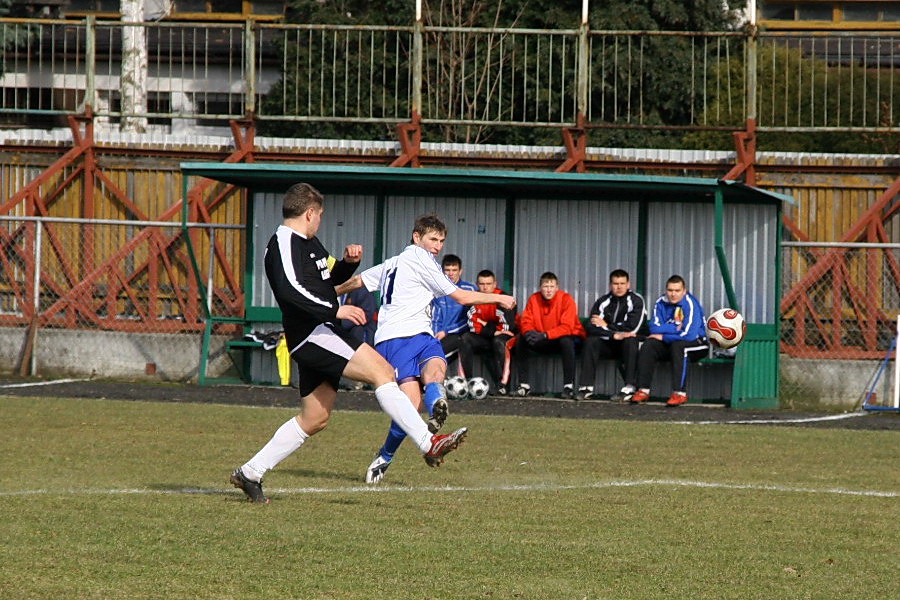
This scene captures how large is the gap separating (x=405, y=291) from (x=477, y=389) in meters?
7.46

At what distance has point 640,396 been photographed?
683 inches

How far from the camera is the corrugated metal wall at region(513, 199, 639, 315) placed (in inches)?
728

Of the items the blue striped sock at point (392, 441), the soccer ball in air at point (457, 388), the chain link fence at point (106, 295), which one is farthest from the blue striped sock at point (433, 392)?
the chain link fence at point (106, 295)

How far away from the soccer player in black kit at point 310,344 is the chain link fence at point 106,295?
10341mm

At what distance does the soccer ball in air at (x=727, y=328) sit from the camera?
1688cm

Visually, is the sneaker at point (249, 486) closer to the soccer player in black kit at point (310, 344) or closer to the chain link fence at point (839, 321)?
the soccer player in black kit at point (310, 344)

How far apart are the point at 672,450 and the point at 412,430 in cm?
404

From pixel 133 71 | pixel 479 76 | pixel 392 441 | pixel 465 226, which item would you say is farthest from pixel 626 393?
pixel 133 71

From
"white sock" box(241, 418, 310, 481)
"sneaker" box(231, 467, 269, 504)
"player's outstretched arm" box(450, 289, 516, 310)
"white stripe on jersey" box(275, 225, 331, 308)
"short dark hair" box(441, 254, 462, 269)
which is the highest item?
"white stripe on jersey" box(275, 225, 331, 308)

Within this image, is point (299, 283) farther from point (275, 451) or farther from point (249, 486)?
point (249, 486)

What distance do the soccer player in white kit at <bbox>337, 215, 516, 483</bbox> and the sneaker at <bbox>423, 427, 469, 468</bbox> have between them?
1.00m

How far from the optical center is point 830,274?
1769 centimetres

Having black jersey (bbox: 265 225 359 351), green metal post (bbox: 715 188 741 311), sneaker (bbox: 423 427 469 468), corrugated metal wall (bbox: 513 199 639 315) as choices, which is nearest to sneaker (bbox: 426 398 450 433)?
sneaker (bbox: 423 427 469 468)

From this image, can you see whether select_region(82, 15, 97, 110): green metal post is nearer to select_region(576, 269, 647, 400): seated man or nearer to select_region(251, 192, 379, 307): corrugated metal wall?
select_region(251, 192, 379, 307): corrugated metal wall
